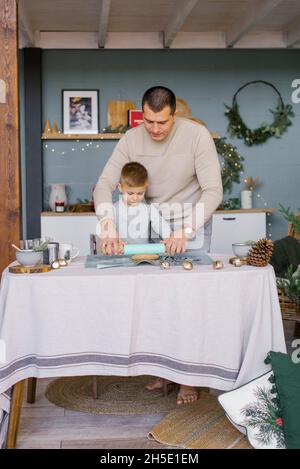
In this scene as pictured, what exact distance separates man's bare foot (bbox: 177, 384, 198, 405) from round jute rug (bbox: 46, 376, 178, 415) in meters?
0.04

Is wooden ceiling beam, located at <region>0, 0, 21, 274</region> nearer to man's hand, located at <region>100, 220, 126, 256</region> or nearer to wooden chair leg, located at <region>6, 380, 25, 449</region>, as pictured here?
man's hand, located at <region>100, 220, 126, 256</region>

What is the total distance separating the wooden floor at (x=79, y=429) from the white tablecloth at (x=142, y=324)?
1.07ft

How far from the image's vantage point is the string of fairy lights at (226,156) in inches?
240

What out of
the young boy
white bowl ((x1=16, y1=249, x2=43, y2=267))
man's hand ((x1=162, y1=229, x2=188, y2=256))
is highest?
the young boy

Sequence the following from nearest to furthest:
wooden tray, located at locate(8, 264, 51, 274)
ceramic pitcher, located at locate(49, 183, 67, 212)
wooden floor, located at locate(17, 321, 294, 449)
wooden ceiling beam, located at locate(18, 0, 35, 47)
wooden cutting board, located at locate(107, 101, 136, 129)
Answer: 1. wooden tray, located at locate(8, 264, 51, 274)
2. wooden floor, located at locate(17, 321, 294, 449)
3. wooden ceiling beam, located at locate(18, 0, 35, 47)
4. ceramic pitcher, located at locate(49, 183, 67, 212)
5. wooden cutting board, located at locate(107, 101, 136, 129)

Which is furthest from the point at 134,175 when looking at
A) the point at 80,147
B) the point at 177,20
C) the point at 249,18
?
the point at 80,147

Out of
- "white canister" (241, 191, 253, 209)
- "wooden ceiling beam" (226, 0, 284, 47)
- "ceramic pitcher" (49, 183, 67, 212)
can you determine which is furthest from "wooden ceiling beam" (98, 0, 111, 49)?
"white canister" (241, 191, 253, 209)

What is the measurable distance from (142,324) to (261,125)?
4381 millimetres

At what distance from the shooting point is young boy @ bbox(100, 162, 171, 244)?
9.36ft

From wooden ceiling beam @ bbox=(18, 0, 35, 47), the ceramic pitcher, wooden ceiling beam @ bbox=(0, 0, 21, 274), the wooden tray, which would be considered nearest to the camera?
the wooden tray

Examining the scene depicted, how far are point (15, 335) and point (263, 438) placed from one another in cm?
102

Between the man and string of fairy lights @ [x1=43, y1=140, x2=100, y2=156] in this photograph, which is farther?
string of fairy lights @ [x1=43, y1=140, x2=100, y2=156]

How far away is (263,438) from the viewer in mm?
2252

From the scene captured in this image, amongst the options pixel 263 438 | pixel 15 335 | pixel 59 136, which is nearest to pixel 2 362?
pixel 15 335
